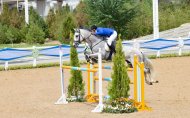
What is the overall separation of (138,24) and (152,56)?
19088 mm

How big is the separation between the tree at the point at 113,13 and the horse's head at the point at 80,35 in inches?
1235

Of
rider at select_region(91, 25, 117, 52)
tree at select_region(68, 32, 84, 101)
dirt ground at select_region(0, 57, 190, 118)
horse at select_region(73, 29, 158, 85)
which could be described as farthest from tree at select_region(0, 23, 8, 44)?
rider at select_region(91, 25, 117, 52)

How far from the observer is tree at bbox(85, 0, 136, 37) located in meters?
44.8

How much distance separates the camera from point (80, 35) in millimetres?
13211

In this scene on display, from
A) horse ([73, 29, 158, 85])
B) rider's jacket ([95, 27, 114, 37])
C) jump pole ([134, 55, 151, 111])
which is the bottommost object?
jump pole ([134, 55, 151, 111])

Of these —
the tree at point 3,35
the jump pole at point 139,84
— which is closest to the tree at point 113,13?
the tree at point 3,35

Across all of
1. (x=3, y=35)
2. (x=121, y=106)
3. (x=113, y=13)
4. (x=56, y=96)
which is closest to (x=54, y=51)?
(x=56, y=96)

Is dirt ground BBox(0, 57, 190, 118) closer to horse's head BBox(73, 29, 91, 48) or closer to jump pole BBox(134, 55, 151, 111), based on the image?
jump pole BBox(134, 55, 151, 111)

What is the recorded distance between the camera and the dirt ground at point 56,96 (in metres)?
11.5

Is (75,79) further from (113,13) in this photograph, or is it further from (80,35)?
(113,13)

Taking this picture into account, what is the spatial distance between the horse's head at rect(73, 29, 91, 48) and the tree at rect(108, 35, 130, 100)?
1874 millimetres

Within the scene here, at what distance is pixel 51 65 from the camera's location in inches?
1019

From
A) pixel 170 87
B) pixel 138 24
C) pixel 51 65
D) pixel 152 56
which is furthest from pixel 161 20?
pixel 170 87

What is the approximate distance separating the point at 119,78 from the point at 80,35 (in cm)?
218
